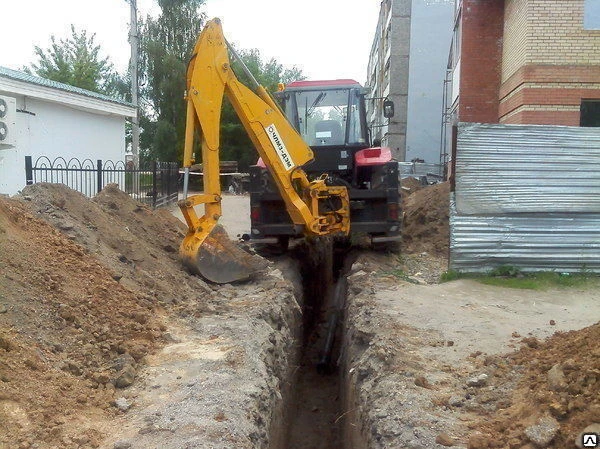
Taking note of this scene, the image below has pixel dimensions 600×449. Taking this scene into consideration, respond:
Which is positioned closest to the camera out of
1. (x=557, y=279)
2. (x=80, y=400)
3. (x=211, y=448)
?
(x=211, y=448)

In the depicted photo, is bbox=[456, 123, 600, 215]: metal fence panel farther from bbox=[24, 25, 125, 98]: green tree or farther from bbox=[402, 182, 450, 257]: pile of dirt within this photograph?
bbox=[24, 25, 125, 98]: green tree

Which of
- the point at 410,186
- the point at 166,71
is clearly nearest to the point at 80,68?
the point at 166,71

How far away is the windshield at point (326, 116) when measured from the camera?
33.7 feet

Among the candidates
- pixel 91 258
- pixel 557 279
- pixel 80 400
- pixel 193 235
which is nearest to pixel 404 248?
pixel 557 279

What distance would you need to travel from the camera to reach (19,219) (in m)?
6.86

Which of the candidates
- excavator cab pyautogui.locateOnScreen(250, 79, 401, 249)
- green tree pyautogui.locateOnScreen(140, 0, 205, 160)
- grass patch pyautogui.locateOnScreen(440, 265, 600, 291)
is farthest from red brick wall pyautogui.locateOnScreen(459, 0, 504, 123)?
green tree pyautogui.locateOnScreen(140, 0, 205, 160)

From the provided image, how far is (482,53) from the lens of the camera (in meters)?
16.3

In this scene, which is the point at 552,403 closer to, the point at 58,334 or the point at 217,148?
the point at 58,334

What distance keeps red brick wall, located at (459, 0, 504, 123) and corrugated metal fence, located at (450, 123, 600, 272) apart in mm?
7089

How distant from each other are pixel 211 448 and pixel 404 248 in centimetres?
836

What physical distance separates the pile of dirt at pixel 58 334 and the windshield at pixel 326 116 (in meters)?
4.41

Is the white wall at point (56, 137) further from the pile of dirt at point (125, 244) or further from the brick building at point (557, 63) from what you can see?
the brick building at point (557, 63)

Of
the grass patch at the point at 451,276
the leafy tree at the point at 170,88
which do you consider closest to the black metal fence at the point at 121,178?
the grass patch at the point at 451,276

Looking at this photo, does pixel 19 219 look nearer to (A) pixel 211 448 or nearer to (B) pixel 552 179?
(A) pixel 211 448
